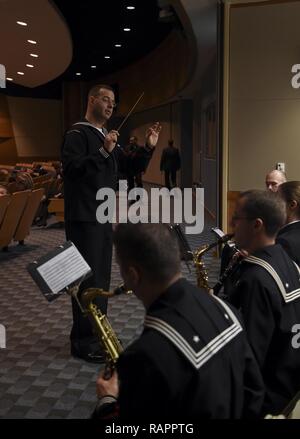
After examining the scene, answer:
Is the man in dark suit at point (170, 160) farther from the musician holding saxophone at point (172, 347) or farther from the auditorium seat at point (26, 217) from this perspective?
the musician holding saxophone at point (172, 347)

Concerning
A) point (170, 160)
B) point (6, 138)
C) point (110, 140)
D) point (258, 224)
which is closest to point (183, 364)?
point (258, 224)

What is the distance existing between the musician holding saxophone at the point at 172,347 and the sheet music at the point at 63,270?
1.62ft

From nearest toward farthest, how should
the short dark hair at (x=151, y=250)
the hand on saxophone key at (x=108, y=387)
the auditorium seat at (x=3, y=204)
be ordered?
the short dark hair at (x=151, y=250) < the hand on saxophone key at (x=108, y=387) < the auditorium seat at (x=3, y=204)

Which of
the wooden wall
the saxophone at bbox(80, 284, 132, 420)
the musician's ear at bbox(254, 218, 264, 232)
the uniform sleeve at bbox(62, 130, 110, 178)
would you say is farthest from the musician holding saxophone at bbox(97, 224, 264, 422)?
the wooden wall

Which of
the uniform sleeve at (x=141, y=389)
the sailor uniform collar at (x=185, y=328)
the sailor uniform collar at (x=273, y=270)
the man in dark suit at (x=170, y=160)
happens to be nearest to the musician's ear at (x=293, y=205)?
the sailor uniform collar at (x=273, y=270)

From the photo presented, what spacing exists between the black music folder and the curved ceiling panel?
7.39 meters

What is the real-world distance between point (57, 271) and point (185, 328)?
29.7 inches

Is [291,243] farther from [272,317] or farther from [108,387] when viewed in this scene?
[108,387]

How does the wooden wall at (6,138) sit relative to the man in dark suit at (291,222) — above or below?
above

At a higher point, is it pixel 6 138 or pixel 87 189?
pixel 6 138

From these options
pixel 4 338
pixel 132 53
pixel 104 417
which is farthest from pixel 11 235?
pixel 132 53

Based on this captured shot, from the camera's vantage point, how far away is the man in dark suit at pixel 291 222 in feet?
9.09

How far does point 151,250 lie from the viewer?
1.40 meters
